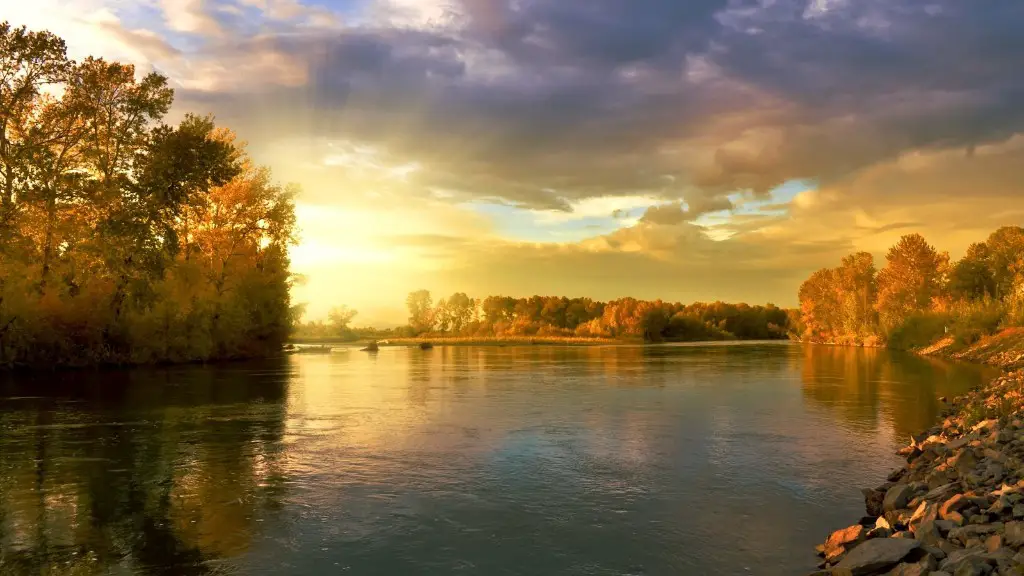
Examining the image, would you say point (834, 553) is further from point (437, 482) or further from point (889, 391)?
point (889, 391)

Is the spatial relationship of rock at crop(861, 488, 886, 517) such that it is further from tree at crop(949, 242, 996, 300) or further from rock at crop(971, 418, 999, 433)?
tree at crop(949, 242, 996, 300)

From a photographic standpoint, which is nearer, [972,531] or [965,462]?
[972,531]

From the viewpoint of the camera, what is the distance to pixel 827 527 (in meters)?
14.2

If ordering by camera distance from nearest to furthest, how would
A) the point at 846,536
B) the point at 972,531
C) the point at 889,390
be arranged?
1. the point at 972,531
2. the point at 846,536
3. the point at 889,390

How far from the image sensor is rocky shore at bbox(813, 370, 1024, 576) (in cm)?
1001

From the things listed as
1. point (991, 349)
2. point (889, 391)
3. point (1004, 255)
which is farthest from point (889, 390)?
point (1004, 255)

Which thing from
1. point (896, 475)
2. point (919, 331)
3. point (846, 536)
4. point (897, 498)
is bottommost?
point (896, 475)

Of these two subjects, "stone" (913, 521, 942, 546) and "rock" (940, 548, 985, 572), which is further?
"stone" (913, 521, 942, 546)

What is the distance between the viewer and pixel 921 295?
13312cm

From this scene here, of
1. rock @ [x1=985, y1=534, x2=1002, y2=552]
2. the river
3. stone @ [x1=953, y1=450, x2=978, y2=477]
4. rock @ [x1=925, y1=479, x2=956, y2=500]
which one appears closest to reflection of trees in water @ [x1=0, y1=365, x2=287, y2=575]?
the river

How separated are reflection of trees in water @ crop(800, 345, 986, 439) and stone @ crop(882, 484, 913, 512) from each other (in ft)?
39.4

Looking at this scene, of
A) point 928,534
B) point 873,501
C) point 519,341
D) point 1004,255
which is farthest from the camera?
point 519,341

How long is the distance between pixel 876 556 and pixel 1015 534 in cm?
206

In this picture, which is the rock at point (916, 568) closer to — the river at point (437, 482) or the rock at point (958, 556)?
the rock at point (958, 556)
